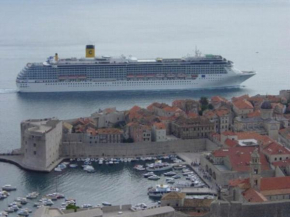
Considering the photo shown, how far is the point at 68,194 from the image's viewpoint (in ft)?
116

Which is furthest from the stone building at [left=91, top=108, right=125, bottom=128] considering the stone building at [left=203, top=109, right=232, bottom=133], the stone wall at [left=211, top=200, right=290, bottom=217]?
the stone wall at [left=211, top=200, right=290, bottom=217]

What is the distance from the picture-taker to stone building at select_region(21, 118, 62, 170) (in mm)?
39625

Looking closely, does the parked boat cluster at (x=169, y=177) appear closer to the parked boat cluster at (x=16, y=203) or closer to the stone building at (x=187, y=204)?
the stone building at (x=187, y=204)

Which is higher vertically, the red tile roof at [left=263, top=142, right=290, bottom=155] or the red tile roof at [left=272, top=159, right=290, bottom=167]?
the red tile roof at [left=263, top=142, right=290, bottom=155]

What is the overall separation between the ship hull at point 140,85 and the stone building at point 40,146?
26941mm

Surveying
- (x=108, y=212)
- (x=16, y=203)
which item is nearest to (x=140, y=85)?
(x=16, y=203)

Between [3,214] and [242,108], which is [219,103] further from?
[3,214]

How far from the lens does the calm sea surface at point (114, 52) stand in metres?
37.7

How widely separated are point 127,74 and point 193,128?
26.1 m

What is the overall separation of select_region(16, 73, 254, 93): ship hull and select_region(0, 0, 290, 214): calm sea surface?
1584mm

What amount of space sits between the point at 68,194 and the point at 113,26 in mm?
113839

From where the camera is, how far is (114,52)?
316 ft

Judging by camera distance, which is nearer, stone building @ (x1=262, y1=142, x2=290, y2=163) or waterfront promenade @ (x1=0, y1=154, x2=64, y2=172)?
stone building @ (x1=262, y1=142, x2=290, y2=163)

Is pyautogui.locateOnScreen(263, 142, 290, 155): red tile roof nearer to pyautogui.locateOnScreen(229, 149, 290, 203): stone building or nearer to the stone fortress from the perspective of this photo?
the stone fortress
